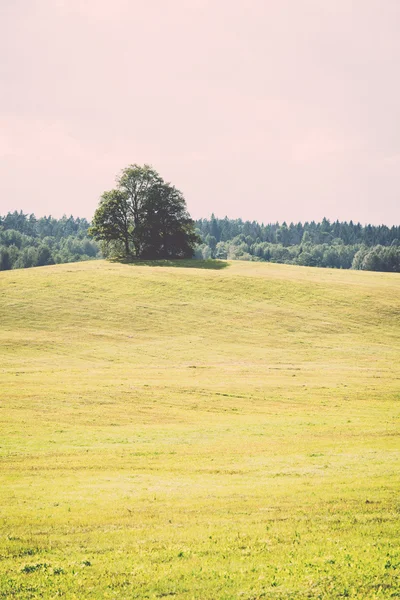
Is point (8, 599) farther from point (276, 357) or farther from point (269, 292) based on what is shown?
point (269, 292)

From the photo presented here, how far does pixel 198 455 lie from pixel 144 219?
8922 centimetres

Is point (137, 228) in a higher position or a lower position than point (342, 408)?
higher

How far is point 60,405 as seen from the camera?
1267 inches

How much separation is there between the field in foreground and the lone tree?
45491mm

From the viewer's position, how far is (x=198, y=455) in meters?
23.2

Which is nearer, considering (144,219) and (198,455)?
(198,455)

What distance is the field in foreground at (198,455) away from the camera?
12766mm

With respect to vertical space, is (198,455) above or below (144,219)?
below

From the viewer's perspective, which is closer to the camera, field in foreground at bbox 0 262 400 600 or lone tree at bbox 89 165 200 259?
field in foreground at bbox 0 262 400 600

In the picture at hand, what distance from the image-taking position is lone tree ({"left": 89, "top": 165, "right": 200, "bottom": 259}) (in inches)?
4218

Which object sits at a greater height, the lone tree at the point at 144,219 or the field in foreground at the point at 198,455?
the lone tree at the point at 144,219

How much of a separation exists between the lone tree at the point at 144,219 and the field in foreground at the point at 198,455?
149 ft

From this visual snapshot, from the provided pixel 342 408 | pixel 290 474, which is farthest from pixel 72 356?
pixel 290 474

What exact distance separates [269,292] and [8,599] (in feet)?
217
